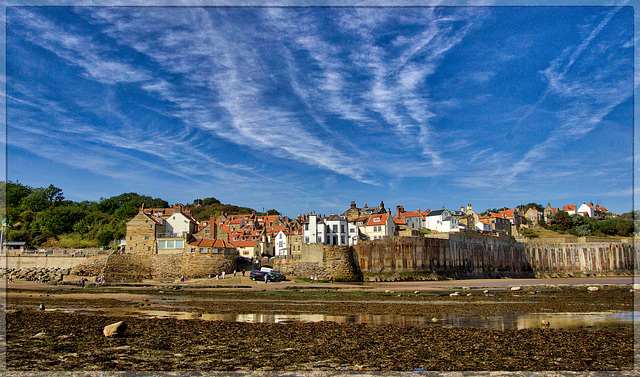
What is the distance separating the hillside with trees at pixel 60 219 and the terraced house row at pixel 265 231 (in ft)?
45.0

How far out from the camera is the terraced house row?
61.2 metres

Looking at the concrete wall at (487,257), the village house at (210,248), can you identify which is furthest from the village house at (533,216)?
the village house at (210,248)

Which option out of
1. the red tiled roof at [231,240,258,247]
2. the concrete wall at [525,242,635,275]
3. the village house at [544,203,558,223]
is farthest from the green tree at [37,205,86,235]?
the village house at [544,203,558,223]

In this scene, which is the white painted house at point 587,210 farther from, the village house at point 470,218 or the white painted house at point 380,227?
the white painted house at point 380,227

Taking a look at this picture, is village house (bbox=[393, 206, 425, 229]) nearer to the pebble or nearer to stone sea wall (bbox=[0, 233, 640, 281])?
stone sea wall (bbox=[0, 233, 640, 281])

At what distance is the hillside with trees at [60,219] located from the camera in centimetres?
8819

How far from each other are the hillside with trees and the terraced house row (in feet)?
45.0

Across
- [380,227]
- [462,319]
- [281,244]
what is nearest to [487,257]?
[380,227]

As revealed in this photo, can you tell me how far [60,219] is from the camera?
307 feet

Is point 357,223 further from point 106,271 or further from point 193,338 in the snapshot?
point 193,338

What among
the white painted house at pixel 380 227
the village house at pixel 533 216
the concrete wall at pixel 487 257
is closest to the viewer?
the concrete wall at pixel 487 257

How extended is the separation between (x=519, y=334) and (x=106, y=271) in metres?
62.1

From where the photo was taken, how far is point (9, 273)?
64.6 meters

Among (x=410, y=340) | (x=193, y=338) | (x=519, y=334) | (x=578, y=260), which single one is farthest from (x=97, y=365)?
(x=578, y=260)
